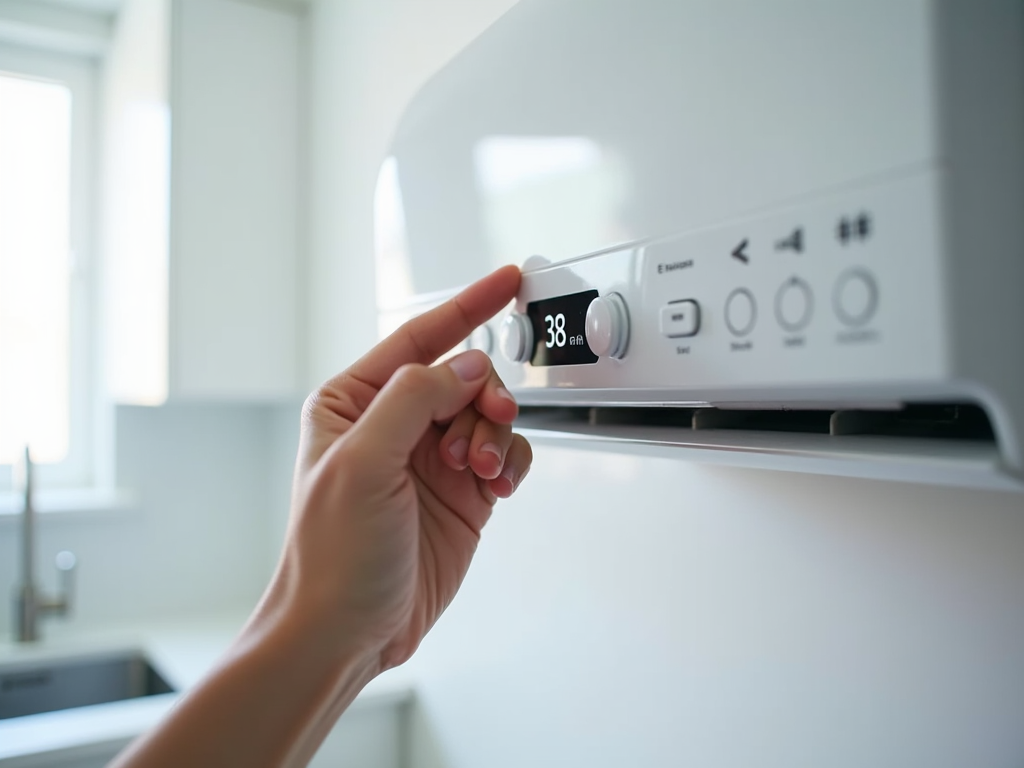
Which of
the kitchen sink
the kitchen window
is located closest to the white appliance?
the kitchen sink

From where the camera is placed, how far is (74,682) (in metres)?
1.71

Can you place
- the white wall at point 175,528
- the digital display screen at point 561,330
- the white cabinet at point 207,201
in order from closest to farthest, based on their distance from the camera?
the digital display screen at point 561,330 < the white cabinet at point 207,201 < the white wall at point 175,528

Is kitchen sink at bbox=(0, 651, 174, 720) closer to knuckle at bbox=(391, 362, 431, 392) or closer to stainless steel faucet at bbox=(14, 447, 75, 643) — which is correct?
stainless steel faucet at bbox=(14, 447, 75, 643)

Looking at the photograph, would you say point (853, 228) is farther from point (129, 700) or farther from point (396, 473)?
point (129, 700)

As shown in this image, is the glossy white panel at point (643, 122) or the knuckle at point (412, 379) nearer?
the glossy white panel at point (643, 122)

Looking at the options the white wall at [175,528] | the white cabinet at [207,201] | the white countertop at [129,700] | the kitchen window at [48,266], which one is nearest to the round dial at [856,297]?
the white countertop at [129,700]

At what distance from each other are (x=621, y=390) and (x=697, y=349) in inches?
3.0

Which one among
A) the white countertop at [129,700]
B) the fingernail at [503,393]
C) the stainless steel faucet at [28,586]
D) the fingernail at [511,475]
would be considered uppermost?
the fingernail at [503,393]

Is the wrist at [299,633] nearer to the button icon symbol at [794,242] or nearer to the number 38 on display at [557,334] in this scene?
the number 38 on display at [557,334]

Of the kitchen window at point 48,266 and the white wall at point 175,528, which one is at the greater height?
the kitchen window at point 48,266

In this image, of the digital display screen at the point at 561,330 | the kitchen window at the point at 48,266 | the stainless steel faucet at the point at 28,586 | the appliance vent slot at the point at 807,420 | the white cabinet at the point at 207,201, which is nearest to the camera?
the appliance vent slot at the point at 807,420

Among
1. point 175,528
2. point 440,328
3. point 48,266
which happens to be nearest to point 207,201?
point 48,266

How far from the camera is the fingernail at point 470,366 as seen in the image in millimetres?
591

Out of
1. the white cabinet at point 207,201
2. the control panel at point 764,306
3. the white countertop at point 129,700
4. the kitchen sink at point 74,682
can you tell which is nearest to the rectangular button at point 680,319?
the control panel at point 764,306
